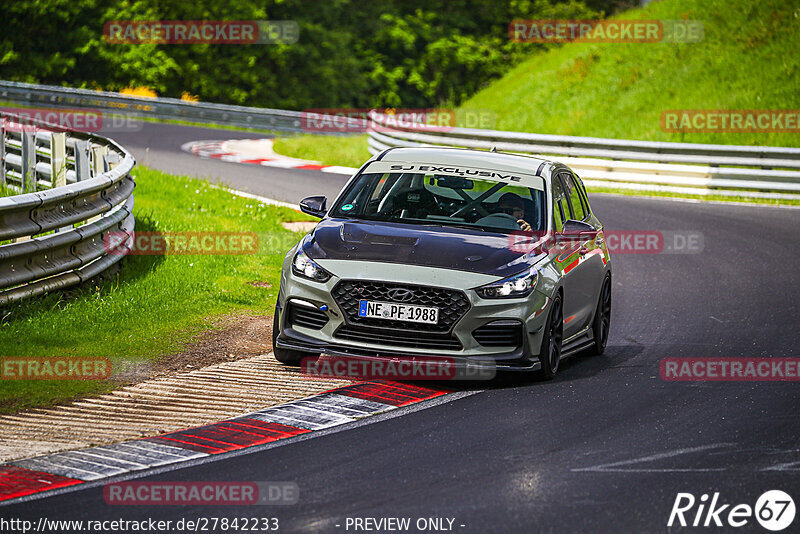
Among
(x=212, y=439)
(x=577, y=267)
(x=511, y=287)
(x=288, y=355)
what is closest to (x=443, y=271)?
(x=511, y=287)

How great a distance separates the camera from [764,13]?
36.6m

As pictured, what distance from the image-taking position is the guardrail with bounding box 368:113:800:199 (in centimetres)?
2495

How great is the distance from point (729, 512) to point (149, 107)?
33920mm

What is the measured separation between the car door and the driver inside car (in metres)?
0.35

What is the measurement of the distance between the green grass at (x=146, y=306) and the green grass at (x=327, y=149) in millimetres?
11777

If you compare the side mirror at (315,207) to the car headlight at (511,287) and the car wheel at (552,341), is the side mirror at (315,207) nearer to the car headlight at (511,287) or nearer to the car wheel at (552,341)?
the car headlight at (511,287)

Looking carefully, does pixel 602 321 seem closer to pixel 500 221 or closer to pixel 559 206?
pixel 559 206

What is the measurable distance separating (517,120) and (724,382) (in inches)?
1102

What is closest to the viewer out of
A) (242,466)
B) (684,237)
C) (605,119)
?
(242,466)

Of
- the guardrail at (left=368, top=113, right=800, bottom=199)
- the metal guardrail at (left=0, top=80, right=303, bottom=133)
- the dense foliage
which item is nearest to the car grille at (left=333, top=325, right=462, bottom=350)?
the guardrail at (left=368, top=113, right=800, bottom=199)

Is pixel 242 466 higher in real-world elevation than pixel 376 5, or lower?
lower

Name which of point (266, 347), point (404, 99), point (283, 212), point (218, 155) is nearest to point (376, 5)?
point (404, 99)

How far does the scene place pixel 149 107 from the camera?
38.4 meters

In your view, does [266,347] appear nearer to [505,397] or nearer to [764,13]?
[505,397]
